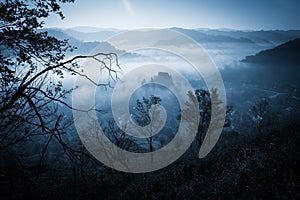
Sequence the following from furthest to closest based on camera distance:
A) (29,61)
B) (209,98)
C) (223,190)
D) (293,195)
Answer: (209,98)
(223,190)
(29,61)
(293,195)

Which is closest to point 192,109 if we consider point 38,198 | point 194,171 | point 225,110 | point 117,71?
point 225,110

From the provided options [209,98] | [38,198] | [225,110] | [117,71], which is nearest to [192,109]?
[209,98]

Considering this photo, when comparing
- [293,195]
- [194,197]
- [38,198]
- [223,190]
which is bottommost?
[38,198]

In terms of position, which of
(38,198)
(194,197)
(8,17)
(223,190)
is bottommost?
(38,198)

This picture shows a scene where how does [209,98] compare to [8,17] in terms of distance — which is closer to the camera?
[8,17]

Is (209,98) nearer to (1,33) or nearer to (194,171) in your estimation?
(194,171)

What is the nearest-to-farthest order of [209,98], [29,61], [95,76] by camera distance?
[95,76] < [29,61] < [209,98]

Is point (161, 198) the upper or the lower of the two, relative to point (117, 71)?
lower

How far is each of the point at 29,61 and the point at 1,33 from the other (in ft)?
3.68

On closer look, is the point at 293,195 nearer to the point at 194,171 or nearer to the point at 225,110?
the point at 194,171

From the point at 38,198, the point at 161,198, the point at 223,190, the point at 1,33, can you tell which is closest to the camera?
the point at 1,33

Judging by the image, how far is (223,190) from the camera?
675 centimetres

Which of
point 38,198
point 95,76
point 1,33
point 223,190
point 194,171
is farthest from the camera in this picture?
point 38,198

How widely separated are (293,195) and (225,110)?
30329 millimetres
